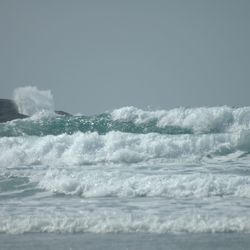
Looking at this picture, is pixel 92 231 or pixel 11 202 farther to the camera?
pixel 11 202

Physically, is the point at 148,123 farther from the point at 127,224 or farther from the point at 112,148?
the point at 127,224

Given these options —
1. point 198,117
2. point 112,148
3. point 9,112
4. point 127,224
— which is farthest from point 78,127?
point 127,224

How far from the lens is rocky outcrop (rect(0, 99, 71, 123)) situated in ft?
88.9

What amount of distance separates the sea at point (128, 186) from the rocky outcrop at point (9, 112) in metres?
3.71

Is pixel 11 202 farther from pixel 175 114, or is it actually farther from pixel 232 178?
pixel 175 114

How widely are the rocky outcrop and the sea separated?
3706 millimetres

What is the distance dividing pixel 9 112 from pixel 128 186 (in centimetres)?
1851

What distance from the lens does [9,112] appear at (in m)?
28.6

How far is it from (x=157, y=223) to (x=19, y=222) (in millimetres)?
2049

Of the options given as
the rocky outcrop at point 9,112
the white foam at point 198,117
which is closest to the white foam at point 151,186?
the white foam at point 198,117

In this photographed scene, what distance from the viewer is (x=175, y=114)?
965 inches

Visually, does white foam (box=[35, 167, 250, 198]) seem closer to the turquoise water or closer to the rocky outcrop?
the turquoise water

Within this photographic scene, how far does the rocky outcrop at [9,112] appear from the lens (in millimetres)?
27100

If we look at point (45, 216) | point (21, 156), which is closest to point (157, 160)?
point (21, 156)
